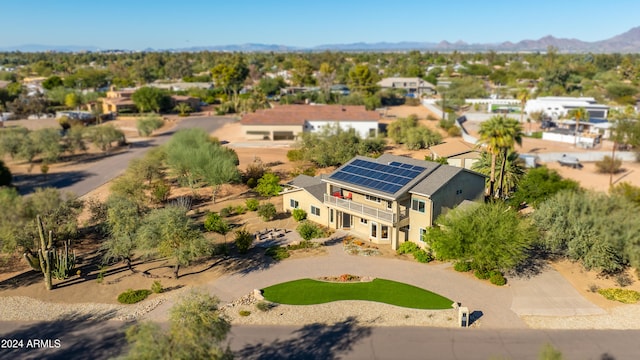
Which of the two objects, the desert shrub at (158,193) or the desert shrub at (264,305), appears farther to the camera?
the desert shrub at (158,193)

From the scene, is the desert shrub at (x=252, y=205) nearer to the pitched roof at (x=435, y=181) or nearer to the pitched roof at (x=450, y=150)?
the pitched roof at (x=435, y=181)

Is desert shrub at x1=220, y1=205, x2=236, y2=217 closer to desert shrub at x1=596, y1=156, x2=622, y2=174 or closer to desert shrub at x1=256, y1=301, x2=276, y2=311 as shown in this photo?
desert shrub at x1=256, y1=301, x2=276, y2=311

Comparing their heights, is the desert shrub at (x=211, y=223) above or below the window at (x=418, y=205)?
below

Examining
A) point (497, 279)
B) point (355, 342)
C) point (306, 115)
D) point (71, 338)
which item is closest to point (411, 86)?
point (306, 115)

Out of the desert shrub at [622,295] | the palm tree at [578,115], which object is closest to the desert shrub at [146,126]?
the palm tree at [578,115]

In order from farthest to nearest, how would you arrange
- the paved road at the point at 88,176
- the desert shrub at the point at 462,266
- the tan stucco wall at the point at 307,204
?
the paved road at the point at 88,176 → the tan stucco wall at the point at 307,204 → the desert shrub at the point at 462,266

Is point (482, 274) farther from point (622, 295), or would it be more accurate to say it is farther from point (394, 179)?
point (394, 179)

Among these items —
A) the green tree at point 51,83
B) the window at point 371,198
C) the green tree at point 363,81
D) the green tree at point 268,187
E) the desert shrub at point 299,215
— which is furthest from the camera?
the green tree at point 51,83
